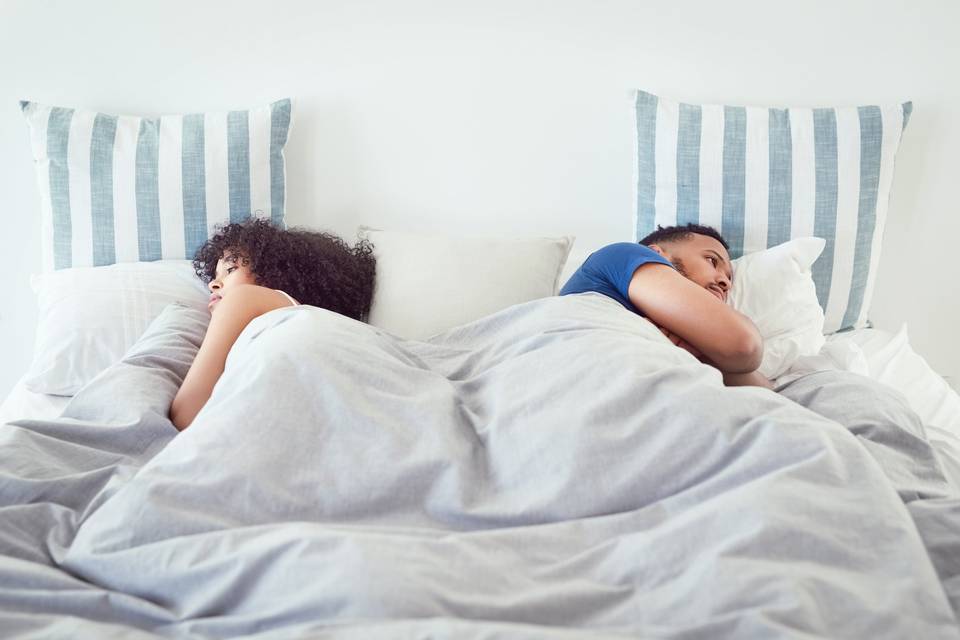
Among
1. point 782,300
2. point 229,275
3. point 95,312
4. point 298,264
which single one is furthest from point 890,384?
point 95,312

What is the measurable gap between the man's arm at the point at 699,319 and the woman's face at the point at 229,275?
33.5 inches

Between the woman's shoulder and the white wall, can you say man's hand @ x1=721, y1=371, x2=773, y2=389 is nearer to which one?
the white wall

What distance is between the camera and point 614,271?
68.2 inches

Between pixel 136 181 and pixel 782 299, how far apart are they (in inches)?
62.4

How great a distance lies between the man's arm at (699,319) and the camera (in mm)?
1604

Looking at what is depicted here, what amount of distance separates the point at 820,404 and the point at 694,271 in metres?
0.52

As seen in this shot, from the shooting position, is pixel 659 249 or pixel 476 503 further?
pixel 659 249

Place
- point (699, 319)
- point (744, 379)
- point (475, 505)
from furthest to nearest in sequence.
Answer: point (744, 379) < point (699, 319) < point (475, 505)

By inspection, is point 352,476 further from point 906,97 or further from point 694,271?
point 906,97

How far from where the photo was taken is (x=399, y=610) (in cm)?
86

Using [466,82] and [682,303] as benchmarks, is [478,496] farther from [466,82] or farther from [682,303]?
[466,82]

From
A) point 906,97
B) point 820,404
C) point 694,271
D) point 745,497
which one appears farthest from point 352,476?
point 906,97

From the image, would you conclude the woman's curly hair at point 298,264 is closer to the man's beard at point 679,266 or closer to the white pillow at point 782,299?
the man's beard at point 679,266

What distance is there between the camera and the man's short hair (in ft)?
6.57
